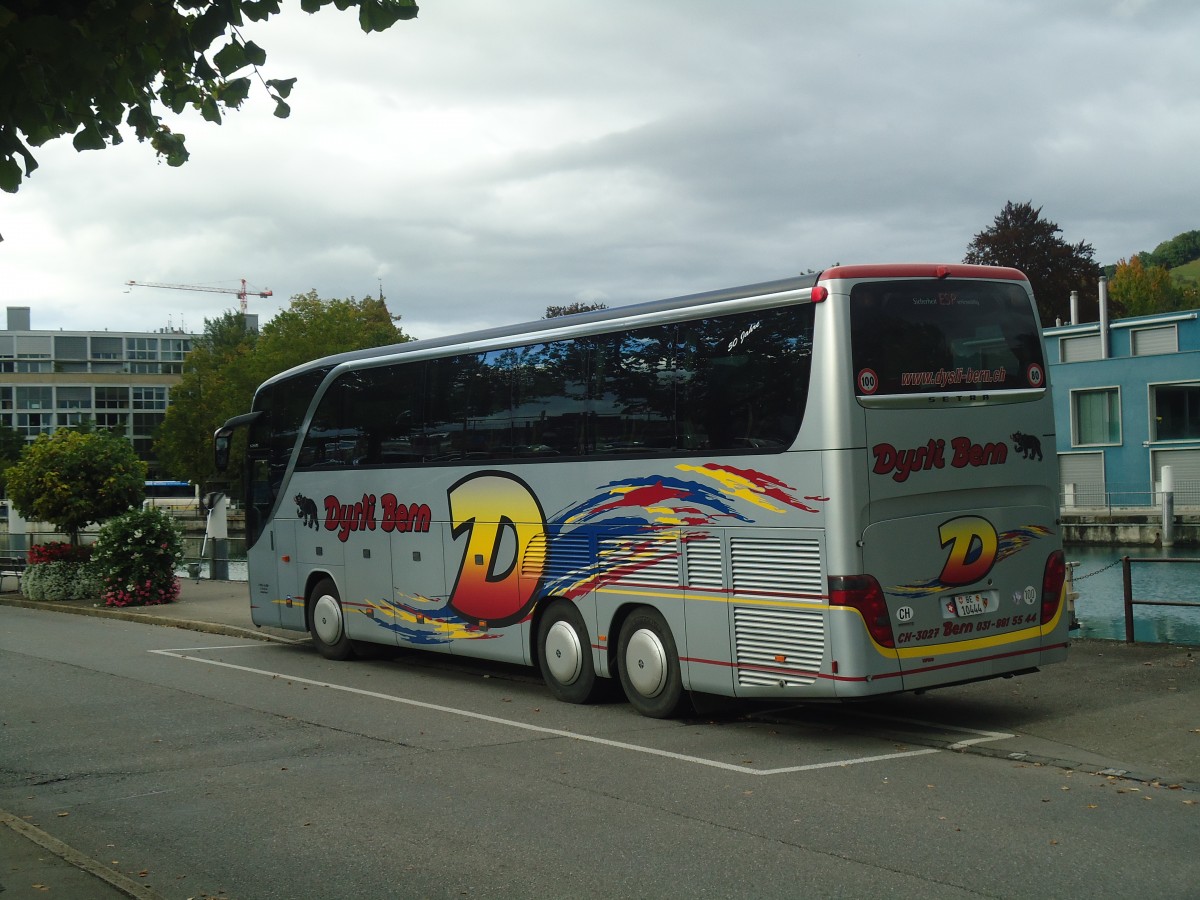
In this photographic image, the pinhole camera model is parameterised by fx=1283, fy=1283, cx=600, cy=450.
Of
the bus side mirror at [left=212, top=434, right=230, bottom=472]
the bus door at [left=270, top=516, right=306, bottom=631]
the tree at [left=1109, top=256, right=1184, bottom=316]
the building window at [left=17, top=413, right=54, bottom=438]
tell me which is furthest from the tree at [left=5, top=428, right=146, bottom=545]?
the building window at [left=17, top=413, right=54, bottom=438]

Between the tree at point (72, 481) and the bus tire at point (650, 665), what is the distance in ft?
61.5

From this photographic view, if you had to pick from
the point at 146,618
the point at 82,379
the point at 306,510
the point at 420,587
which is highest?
the point at 82,379

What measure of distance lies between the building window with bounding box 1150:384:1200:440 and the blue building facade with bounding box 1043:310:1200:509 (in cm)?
4

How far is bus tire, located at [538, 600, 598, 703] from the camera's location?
40.8 ft

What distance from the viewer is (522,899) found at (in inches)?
242

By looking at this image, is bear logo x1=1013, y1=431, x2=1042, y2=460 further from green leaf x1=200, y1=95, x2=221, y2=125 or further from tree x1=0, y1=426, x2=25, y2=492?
tree x1=0, y1=426, x2=25, y2=492

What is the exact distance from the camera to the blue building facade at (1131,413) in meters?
57.3

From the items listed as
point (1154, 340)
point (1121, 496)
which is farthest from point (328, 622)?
point (1154, 340)

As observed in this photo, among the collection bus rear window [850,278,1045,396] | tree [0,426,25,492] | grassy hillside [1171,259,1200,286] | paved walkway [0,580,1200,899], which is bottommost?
paved walkway [0,580,1200,899]

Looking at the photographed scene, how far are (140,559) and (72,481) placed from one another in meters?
2.68

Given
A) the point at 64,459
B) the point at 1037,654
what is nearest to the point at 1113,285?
the point at 64,459

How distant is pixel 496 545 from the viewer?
13609mm

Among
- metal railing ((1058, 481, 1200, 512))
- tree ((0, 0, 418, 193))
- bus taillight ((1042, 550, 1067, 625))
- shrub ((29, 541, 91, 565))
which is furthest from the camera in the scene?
metal railing ((1058, 481, 1200, 512))

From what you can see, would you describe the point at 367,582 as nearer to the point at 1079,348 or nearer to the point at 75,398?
the point at 1079,348
